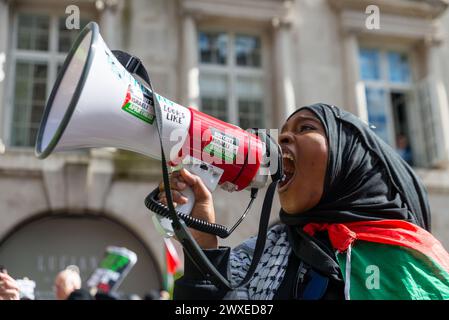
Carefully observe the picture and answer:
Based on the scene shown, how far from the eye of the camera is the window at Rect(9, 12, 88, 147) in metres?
8.70

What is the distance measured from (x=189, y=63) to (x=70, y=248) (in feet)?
10.1

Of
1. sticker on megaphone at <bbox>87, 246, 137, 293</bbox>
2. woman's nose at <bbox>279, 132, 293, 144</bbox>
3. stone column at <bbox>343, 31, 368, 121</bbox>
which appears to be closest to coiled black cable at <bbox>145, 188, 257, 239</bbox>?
woman's nose at <bbox>279, 132, 293, 144</bbox>

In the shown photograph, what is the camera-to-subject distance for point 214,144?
2064 millimetres

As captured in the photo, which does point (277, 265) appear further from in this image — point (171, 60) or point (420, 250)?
point (171, 60)

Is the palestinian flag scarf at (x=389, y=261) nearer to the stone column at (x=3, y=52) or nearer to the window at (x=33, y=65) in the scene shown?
the stone column at (x=3, y=52)

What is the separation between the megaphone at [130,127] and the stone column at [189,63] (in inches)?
263

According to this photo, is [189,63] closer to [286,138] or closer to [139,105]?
[286,138]

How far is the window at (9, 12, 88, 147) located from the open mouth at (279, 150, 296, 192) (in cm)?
702

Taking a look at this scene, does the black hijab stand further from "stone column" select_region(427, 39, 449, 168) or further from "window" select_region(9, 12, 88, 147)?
"stone column" select_region(427, 39, 449, 168)

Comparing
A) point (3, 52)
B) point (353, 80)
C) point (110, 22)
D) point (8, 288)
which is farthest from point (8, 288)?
point (353, 80)

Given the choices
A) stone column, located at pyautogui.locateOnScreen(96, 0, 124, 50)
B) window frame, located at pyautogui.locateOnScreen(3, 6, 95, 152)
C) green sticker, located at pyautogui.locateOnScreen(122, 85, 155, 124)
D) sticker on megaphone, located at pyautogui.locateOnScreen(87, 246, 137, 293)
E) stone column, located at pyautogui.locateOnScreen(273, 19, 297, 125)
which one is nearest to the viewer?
green sticker, located at pyautogui.locateOnScreen(122, 85, 155, 124)

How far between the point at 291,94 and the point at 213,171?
7.43 metres

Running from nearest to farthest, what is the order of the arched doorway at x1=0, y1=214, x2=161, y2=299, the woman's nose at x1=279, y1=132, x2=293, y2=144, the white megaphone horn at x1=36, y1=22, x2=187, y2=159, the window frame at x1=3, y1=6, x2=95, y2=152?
the white megaphone horn at x1=36, y1=22, x2=187, y2=159
the woman's nose at x1=279, y1=132, x2=293, y2=144
the arched doorway at x1=0, y1=214, x2=161, y2=299
the window frame at x1=3, y1=6, x2=95, y2=152
